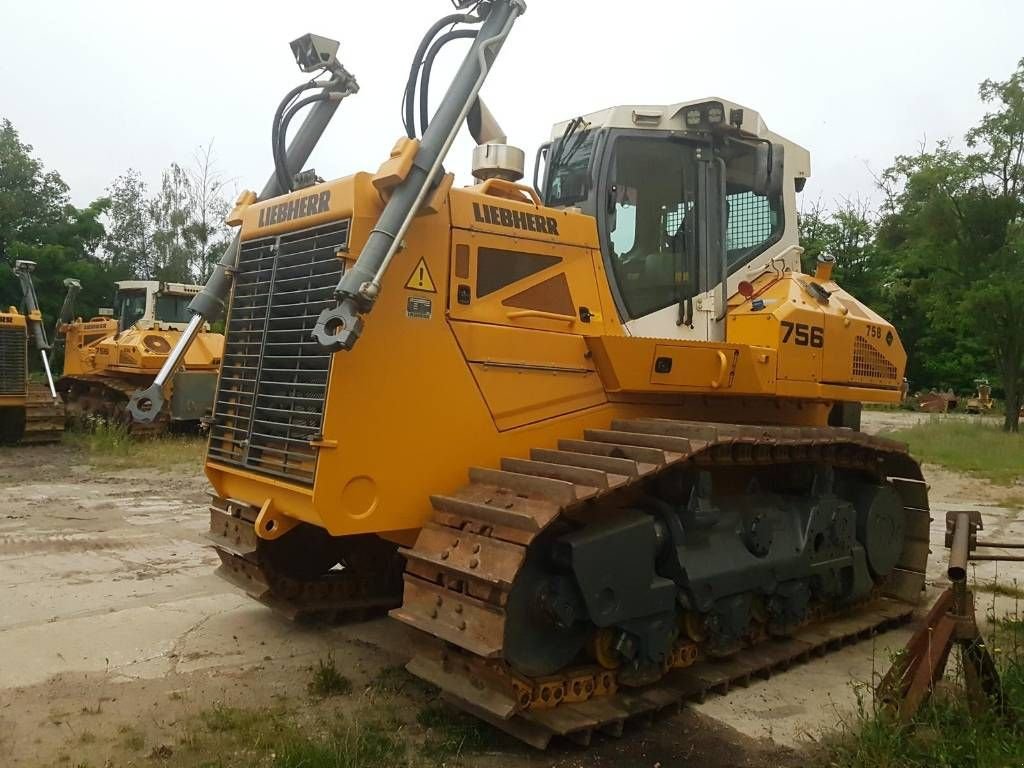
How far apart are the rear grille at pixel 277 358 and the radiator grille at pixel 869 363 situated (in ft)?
11.9

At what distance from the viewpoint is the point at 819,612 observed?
5.90 m

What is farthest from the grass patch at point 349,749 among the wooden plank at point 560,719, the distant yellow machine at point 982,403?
the distant yellow machine at point 982,403

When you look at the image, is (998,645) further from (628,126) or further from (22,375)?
(22,375)

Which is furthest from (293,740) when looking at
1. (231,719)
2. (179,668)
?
(179,668)

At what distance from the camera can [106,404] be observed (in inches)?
683

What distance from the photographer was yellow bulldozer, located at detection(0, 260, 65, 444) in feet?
49.4

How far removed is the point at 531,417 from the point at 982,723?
251 cm

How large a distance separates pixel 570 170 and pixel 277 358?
2211mm

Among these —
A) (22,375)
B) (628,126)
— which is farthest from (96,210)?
(628,126)

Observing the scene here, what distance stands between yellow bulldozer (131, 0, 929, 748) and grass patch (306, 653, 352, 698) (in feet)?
2.41

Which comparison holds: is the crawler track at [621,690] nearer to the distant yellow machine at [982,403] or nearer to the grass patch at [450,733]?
the grass patch at [450,733]

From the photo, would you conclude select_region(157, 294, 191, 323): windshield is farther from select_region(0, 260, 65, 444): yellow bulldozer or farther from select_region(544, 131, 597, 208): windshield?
select_region(544, 131, 597, 208): windshield

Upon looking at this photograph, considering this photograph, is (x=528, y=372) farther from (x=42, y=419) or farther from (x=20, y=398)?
(x=42, y=419)

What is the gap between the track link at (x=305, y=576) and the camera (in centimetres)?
514
